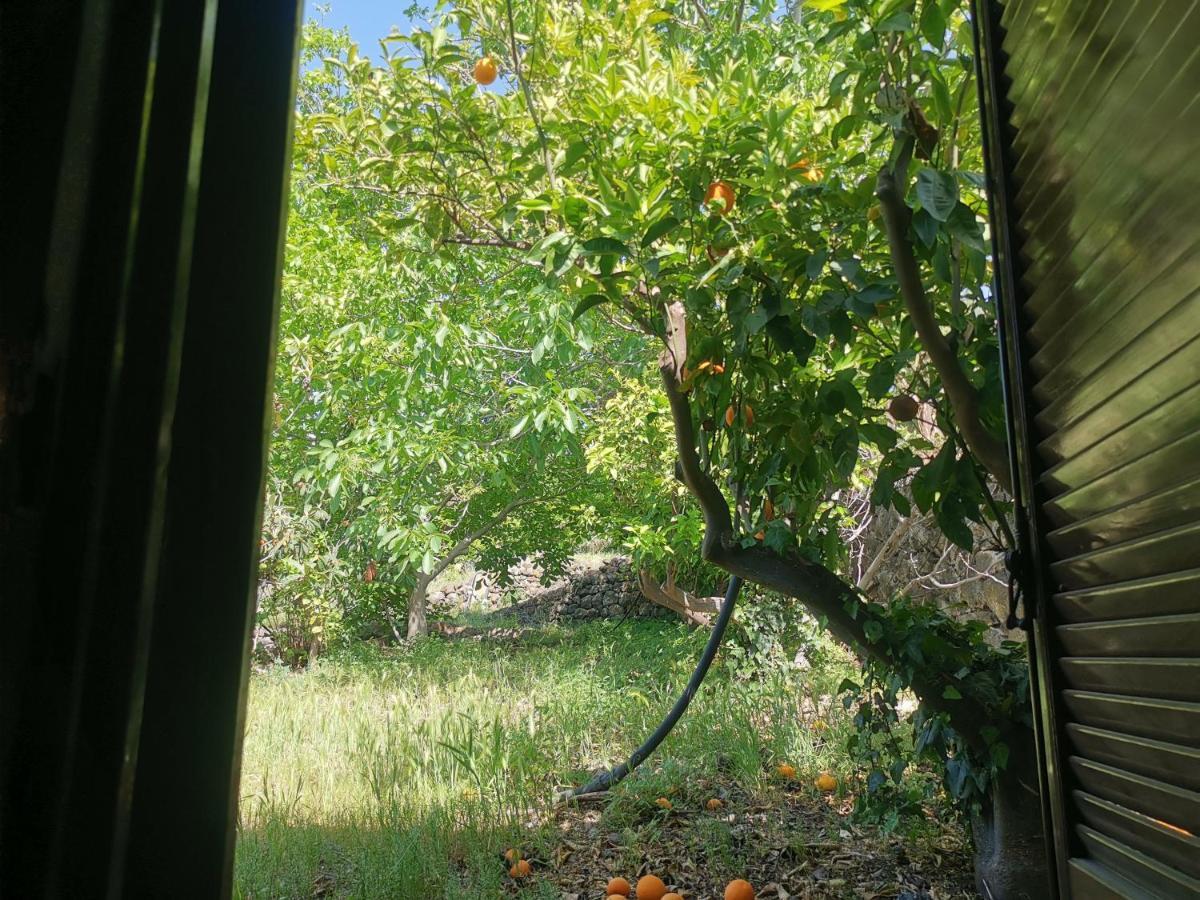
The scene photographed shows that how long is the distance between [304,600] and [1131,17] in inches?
239

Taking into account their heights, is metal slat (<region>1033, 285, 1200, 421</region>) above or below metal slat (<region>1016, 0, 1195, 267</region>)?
below

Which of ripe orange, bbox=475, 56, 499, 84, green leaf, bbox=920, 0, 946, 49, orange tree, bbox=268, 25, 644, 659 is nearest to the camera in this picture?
green leaf, bbox=920, 0, 946, 49

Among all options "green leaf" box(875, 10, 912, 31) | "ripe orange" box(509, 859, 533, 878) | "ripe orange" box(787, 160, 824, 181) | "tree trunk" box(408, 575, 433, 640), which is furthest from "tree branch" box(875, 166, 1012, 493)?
"tree trunk" box(408, 575, 433, 640)

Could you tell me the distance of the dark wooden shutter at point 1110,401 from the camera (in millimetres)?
620

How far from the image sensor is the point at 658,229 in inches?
60.4

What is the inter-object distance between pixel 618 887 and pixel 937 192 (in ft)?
4.82

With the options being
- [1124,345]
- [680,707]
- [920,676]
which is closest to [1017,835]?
[920,676]

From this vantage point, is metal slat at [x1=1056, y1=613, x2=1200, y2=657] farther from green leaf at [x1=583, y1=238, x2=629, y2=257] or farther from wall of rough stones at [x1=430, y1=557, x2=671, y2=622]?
wall of rough stones at [x1=430, y1=557, x2=671, y2=622]

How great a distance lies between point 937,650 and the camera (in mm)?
1757

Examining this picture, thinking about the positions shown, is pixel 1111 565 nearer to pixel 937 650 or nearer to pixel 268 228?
pixel 268 228

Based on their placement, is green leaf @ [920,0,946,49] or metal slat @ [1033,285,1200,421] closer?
metal slat @ [1033,285,1200,421]

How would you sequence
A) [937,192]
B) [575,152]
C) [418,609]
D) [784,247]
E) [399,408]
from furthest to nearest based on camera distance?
[418,609], [399,408], [575,152], [784,247], [937,192]

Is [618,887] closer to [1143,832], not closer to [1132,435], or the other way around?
[1143,832]

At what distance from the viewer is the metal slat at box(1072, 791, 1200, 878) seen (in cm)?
62
